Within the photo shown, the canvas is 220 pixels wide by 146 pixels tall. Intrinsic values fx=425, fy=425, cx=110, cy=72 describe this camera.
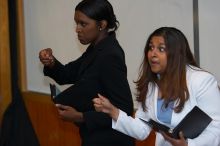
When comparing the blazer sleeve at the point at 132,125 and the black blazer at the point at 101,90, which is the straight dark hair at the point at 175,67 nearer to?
the blazer sleeve at the point at 132,125

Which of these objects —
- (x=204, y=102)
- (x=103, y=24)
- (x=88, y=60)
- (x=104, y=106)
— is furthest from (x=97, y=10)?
(x=204, y=102)

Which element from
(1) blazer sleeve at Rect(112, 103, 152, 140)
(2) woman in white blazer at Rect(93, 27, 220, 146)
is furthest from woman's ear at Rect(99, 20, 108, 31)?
(1) blazer sleeve at Rect(112, 103, 152, 140)

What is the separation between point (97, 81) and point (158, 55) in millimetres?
362

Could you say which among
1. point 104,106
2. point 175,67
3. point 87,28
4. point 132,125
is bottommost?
point 132,125

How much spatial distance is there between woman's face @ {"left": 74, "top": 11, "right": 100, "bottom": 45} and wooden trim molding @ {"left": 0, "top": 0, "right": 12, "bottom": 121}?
80.3 inches

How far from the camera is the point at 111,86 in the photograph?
1.76 meters

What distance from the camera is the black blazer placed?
1.76m

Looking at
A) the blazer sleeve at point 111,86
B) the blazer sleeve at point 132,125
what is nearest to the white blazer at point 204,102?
the blazer sleeve at point 132,125

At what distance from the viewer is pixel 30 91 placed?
3.86m

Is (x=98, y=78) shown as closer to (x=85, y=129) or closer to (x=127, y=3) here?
(x=85, y=129)

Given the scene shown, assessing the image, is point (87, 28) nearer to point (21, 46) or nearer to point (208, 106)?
point (208, 106)

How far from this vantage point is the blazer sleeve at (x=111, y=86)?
68.9 inches

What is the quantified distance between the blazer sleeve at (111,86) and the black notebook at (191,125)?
34 cm

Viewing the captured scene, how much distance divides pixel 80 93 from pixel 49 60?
380 mm
